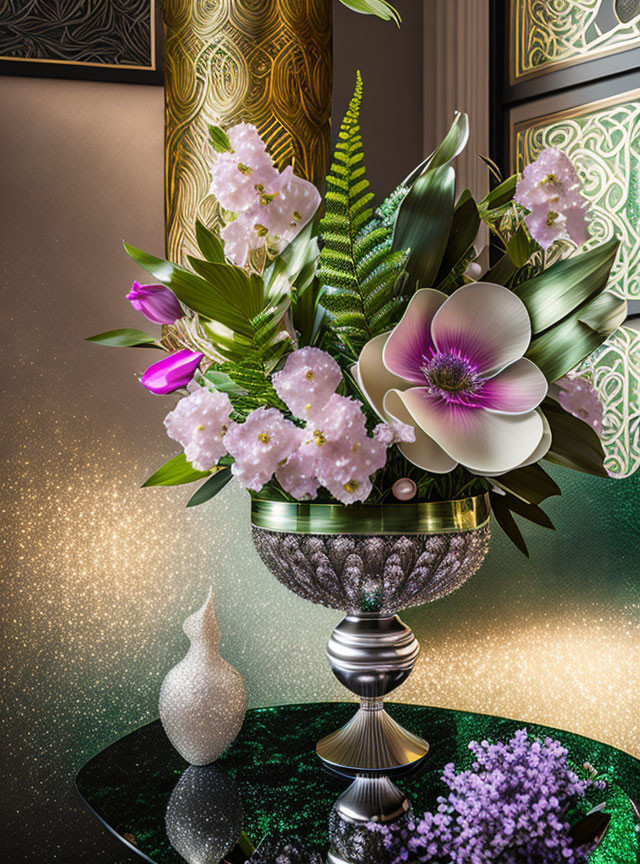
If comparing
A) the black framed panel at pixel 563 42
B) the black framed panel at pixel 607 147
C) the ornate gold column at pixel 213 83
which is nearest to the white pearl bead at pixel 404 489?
the ornate gold column at pixel 213 83

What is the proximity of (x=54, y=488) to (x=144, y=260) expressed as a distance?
385mm

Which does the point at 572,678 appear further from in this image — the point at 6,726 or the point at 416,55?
the point at 416,55

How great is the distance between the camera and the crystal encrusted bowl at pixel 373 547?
28.2 inches

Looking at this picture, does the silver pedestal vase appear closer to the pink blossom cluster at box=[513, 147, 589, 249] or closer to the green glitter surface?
the green glitter surface

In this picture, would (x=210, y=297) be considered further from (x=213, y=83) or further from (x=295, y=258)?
(x=213, y=83)

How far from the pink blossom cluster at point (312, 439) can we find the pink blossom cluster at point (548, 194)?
21 centimetres

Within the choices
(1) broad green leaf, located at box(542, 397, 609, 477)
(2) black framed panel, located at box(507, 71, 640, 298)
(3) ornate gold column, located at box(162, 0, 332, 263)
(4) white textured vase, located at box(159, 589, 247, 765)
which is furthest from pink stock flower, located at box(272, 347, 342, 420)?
(2) black framed panel, located at box(507, 71, 640, 298)

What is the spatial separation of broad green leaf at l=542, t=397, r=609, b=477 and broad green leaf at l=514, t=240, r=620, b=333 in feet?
0.28

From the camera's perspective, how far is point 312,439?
0.62 metres

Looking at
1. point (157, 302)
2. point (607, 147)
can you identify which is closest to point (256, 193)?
point (157, 302)

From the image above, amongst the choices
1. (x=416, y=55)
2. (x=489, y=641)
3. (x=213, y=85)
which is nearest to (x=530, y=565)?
(x=489, y=641)

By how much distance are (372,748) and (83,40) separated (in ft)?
2.88

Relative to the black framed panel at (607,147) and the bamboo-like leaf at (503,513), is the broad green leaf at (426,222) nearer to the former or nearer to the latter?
the bamboo-like leaf at (503,513)

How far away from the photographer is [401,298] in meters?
0.70
